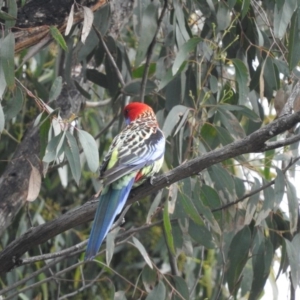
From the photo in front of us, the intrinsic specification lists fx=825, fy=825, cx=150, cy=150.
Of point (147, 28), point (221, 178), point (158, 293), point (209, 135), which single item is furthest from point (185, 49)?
point (158, 293)

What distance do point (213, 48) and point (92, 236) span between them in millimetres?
1170

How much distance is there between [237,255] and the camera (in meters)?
3.38

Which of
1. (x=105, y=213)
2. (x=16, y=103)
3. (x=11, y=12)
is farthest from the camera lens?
(x=16, y=103)

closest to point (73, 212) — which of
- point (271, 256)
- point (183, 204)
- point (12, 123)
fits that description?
point (183, 204)

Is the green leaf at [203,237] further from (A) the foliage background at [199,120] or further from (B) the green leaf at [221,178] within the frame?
(B) the green leaf at [221,178]

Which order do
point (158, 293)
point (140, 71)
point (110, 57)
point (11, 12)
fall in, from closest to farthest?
point (11, 12) → point (158, 293) → point (110, 57) → point (140, 71)

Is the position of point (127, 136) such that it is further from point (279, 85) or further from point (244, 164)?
point (279, 85)

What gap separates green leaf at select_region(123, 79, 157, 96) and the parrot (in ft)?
1.37

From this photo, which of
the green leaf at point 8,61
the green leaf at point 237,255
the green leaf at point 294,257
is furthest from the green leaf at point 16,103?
the green leaf at point 294,257

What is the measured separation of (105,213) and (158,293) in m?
0.65

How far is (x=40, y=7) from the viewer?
303 cm

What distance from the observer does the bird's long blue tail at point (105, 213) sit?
262cm

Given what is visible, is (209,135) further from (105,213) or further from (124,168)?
(105,213)

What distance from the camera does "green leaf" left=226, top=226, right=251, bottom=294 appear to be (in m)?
3.36
